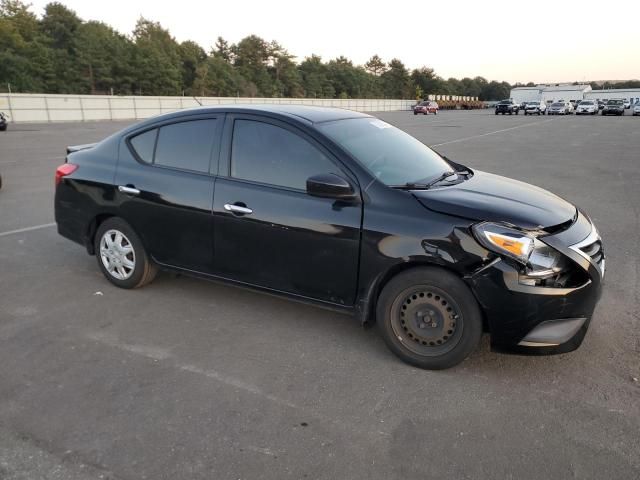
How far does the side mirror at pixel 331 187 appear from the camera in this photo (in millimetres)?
3422

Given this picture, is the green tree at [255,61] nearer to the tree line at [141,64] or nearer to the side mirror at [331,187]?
the tree line at [141,64]

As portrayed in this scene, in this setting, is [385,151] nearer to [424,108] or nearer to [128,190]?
[128,190]

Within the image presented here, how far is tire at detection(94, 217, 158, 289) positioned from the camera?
15.0ft

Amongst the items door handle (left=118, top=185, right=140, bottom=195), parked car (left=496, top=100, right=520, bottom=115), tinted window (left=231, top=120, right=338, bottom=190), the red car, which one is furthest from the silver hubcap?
parked car (left=496, top=100, right=520, bottom=115)

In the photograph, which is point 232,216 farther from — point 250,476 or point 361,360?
point 250,476

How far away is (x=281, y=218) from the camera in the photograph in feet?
12.1

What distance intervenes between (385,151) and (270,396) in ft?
6.57

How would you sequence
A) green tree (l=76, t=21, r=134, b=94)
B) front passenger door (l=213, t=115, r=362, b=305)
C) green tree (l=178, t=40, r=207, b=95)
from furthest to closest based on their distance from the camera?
green tree (l=178, t=40, r=207, b=95)
green tree (l=76, t=21, r=134, b=94)
front passenger door (l=213, t=115, r=362, b=305)

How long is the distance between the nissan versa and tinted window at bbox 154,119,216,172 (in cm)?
1

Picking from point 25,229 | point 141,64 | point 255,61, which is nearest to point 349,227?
point 25,229

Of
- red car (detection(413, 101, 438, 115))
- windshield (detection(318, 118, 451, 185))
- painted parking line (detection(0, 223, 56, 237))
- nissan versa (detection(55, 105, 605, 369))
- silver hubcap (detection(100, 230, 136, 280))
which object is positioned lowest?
red car (detection(413, 101, 438, 115))

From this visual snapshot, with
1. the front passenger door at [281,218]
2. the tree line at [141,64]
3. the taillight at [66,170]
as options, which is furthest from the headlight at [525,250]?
the tree line at [141,64]

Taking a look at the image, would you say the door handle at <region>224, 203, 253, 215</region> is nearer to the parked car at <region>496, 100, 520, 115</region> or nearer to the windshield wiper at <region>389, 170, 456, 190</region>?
the windshield wiper at <region>389, 170, 456, 190</region>

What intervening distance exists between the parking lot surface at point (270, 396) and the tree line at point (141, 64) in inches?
1881
